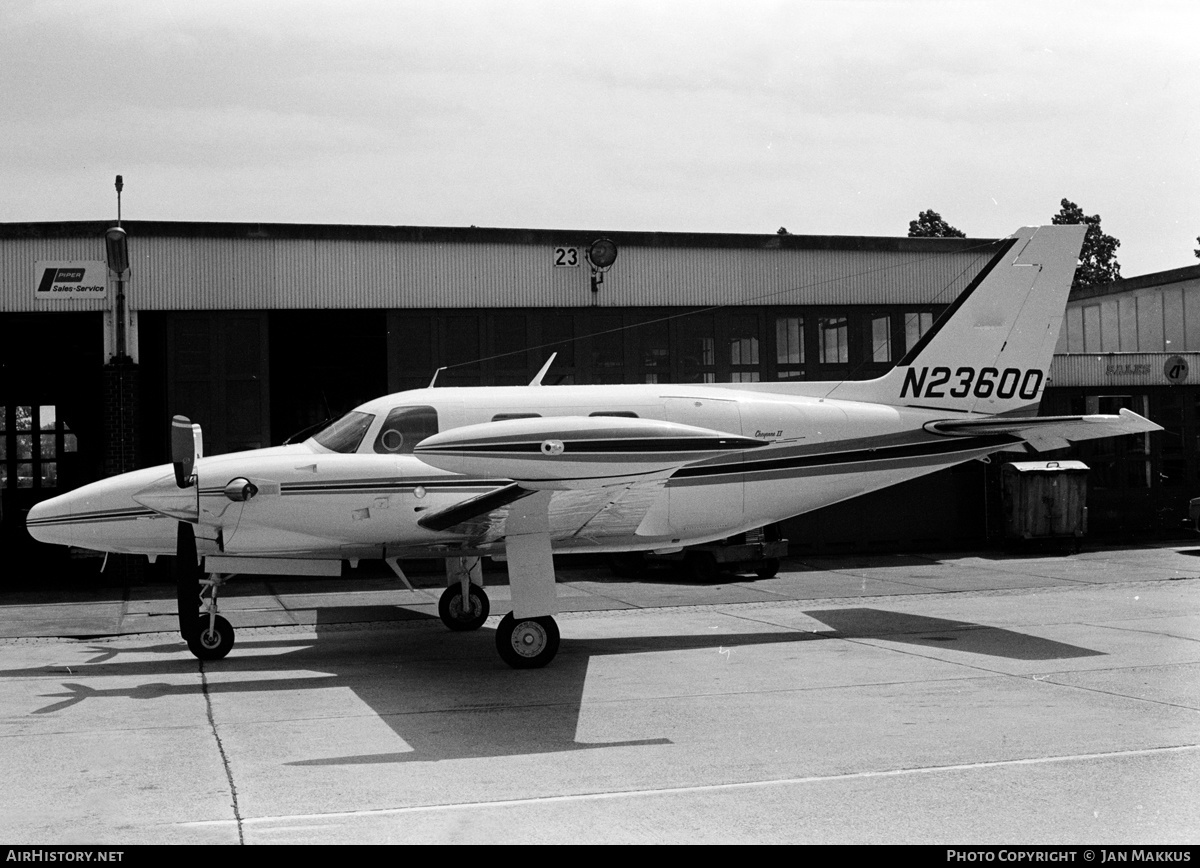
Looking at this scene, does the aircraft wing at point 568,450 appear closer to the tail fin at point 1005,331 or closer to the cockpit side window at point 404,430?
the cockpit side window at point 404,430

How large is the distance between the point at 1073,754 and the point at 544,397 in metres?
7.31

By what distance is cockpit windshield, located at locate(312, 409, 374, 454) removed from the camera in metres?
12.9

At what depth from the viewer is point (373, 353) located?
871 inches

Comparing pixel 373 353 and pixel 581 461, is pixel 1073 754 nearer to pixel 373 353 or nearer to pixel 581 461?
pixel 581 461

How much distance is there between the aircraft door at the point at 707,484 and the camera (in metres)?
13.8

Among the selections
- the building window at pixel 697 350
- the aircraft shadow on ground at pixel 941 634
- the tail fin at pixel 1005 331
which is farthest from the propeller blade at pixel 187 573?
the building window at pixel 697 350

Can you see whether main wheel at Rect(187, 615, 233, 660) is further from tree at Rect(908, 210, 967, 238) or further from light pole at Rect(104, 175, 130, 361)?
tree at Rect(908, 210, 967, 238)

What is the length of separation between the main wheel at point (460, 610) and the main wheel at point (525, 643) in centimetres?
304

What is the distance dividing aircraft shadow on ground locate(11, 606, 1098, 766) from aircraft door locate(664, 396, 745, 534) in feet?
4.61

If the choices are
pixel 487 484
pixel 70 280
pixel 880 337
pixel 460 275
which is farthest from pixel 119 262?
pixel 880 337

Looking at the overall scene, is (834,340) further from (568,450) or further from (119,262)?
(568,450)

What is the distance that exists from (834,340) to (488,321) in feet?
22.4
